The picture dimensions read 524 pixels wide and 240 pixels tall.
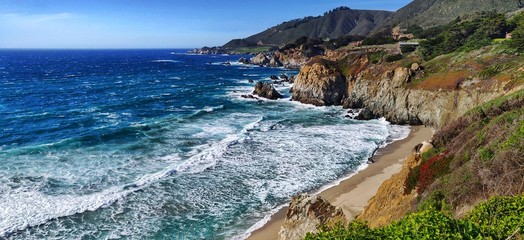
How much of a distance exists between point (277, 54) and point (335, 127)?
11929 cm

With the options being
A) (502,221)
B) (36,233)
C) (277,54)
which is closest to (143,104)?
(36,233)

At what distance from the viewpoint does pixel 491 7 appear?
126 m

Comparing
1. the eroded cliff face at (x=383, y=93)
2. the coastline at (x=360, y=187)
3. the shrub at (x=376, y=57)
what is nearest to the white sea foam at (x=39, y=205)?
the coastline at (x=360, y=187)

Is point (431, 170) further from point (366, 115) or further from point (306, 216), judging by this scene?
point (366, 115)

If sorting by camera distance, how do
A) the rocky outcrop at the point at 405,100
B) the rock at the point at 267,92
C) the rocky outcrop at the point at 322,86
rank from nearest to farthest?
the rocky outcrop at the point at 405,100 → the rocky outcrop at the point at 322,86 → the rock at the point at 267,92

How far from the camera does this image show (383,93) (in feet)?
173

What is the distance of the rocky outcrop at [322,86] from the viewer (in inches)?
2482

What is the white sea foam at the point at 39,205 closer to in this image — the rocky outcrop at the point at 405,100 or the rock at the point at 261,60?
the rocky outcrop at the point at 405,100

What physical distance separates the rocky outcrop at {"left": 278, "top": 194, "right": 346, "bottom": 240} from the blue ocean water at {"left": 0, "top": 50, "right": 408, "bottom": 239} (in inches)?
185

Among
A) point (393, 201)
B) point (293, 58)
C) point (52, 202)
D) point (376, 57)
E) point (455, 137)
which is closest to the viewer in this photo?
point (393, 201)

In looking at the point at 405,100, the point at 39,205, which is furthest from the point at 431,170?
the point at 405,100

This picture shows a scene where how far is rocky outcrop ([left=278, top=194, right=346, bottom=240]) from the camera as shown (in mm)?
17750

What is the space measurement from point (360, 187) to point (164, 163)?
1705 centimetres

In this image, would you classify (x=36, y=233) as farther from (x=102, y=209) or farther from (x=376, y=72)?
(x=376, y=72)
